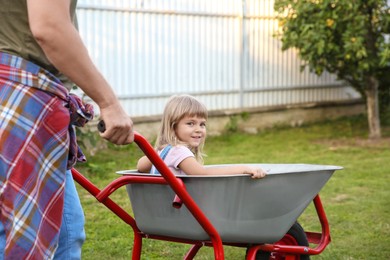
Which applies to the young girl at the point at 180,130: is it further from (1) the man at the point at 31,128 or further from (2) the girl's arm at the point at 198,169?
(1) the man at the point at 31,128

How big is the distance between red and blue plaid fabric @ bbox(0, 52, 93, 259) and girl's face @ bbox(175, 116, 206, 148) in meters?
1.32

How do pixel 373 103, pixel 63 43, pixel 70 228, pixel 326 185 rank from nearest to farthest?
pixel 63 43 → pixel 70 228 → pixel 326 185 → pixel 373 103

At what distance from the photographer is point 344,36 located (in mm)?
9500

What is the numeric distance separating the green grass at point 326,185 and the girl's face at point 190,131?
1.22m

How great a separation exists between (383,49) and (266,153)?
189 centimetres

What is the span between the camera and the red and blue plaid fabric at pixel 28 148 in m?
2.45

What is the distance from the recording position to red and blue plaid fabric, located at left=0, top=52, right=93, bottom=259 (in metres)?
2.45

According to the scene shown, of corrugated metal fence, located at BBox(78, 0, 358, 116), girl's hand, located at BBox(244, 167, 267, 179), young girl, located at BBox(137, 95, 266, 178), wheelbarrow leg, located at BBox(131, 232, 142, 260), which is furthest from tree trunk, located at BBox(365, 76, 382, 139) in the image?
girl's hand, located at BBox(244, 167, 267, 179)

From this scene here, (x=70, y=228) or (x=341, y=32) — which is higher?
(x=70, y=228)

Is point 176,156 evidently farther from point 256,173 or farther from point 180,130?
point 256,173

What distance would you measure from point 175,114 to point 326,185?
355 cm

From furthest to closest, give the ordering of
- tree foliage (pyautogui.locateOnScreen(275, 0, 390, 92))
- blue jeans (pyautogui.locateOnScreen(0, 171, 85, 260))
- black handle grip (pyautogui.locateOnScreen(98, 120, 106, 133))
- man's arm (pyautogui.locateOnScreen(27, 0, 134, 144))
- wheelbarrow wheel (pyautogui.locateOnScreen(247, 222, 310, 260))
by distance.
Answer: tree foliage (pyautogui.locateOnScreen(275, 0, 390, 92)), wheelbarrow wheel (pyautogui.locateOnScreen(247, 222, 310, 260)), blue jeans (pyautogui.locateOnScreen(0, 171, 85, 260)), black handle grip (pyautogui.locateOnScreen(98, 120, 106, 133)), man's arm (pyautogui.locateOnScreen(27, 0, 134, 144))

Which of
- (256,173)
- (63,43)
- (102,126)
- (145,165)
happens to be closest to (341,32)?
(145,165)

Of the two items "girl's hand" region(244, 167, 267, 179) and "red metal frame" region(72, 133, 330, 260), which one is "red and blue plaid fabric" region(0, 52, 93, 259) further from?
"girl's hand" region(244, 167, 267, 179)
